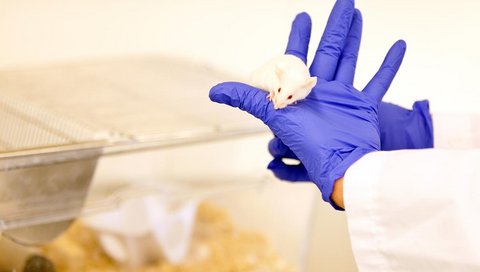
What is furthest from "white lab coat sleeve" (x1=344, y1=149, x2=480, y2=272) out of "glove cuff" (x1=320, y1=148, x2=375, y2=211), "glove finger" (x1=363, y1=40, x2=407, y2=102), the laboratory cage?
the laboratory cage

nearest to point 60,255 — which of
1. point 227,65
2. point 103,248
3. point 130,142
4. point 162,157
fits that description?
point 103,248

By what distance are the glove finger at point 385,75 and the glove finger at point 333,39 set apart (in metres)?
0.05

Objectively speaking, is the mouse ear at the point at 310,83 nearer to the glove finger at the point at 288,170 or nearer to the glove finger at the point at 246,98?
the glove finger at the point at 246,98

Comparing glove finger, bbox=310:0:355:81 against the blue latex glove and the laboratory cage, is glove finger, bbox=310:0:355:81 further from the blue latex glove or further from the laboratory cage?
the laboratory cage

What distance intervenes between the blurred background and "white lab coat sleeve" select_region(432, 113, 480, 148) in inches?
2.8

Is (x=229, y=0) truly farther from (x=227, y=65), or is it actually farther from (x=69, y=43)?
(x=69, y=43)

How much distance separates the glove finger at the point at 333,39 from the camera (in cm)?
82

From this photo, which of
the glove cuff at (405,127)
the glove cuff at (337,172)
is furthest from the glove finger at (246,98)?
the glove cuff at (405,127)

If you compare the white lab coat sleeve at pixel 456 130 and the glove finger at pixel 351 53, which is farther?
the white lab coat sleeve at pixel 456 130

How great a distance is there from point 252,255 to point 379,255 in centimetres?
64

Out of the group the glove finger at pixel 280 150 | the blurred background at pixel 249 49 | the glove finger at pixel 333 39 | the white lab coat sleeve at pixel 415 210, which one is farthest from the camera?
the blurred background at pixel 249 49

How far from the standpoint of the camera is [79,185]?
1.15m

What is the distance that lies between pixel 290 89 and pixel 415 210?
0.63 ft

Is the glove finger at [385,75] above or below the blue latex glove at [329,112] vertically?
above
